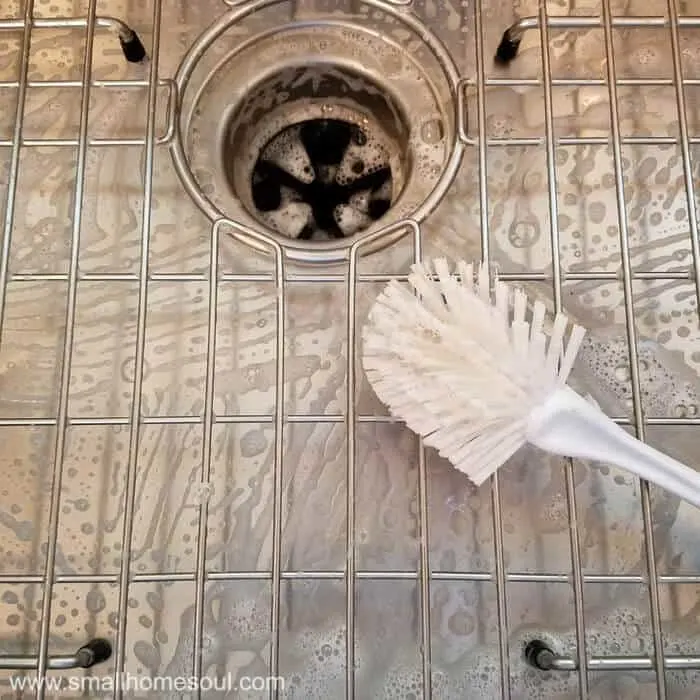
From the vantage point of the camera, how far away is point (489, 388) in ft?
1.73

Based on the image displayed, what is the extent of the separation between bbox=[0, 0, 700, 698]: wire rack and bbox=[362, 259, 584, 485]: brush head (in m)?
0.04

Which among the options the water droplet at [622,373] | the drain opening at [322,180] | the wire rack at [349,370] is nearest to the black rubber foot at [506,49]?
the wire rack at [349,370]

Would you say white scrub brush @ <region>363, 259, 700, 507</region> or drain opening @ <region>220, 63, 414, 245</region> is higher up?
drain opening @ <region>220, 63, 414, 245</region>

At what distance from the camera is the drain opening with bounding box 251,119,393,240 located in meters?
0.73

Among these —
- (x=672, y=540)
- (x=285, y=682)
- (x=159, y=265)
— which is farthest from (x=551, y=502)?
(x=159, y=265)

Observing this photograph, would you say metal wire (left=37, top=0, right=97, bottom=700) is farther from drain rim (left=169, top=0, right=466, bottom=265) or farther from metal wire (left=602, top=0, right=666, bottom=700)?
metal wire (left=602, top=0, right=666, bottom=700)

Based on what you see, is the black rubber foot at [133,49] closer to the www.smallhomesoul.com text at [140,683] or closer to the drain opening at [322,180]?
the drain opening at [322,180]

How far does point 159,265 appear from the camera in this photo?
648 millimetres

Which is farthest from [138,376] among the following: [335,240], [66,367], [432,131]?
[432,131]

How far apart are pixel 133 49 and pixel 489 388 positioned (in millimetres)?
374

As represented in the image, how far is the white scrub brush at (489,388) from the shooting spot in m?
0.53

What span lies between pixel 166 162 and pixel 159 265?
0.08 metres

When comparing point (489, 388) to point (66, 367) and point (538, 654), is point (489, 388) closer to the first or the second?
point (538, 654)

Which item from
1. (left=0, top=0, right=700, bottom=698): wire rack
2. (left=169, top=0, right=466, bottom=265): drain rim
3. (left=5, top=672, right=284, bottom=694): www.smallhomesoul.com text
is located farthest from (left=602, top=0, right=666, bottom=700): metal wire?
(left=5, top=672, right=284, bottom=694): www.smallhomesoul.com text
